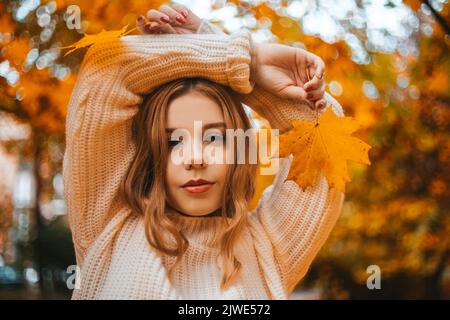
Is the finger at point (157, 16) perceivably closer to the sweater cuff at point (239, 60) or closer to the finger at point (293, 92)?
the sweater cuff at point (239, 60)

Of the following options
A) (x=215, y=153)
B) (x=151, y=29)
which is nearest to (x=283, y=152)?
(x=215, y=153)

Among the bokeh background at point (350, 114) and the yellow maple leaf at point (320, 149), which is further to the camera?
the bokeh background at point (350, 114)

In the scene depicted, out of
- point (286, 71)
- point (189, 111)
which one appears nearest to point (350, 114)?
point (286, 71)

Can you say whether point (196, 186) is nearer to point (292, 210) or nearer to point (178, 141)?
point (178, 141)

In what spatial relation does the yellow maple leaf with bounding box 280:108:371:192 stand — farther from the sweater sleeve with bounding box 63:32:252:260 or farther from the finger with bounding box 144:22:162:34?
the finger with bounding box 144:22:162:34

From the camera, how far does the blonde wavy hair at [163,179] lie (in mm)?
1122

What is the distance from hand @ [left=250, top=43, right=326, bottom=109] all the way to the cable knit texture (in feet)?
0.14

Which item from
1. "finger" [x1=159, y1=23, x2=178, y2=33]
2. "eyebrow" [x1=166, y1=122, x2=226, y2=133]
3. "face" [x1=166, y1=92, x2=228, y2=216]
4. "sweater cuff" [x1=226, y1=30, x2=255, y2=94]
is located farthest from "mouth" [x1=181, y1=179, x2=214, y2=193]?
"finger" [x1=159, y1=23, x2=178, y2=33]

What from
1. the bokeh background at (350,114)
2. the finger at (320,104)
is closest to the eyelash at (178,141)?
→ the finger at (320,104)

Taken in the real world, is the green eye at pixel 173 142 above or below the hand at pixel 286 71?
below

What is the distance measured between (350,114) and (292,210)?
69 centimetres

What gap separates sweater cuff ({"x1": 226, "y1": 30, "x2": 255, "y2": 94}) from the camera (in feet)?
3.71

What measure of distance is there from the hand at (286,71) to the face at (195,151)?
0.13 meters

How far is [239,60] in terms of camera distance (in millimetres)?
1131
